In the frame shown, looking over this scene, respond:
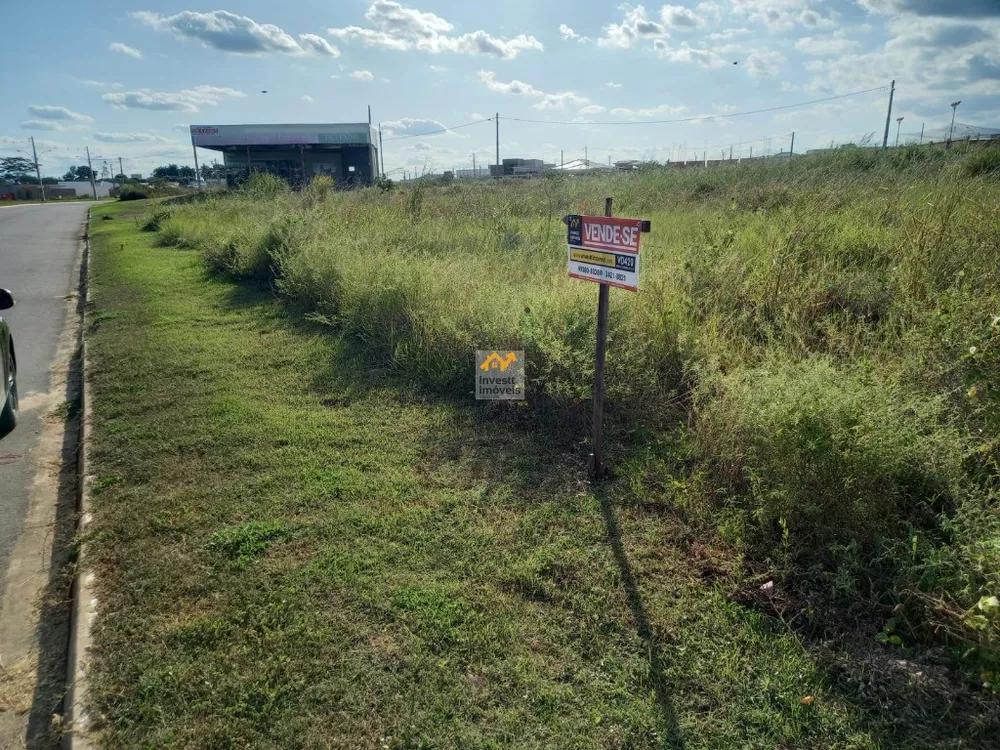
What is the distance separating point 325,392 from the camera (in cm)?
584

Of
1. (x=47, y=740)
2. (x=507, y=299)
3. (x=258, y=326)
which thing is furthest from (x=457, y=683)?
(x=258, y=326)

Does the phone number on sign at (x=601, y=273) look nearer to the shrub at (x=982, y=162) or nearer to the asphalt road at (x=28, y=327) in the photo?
the asphalt road at (x=28, y=327)

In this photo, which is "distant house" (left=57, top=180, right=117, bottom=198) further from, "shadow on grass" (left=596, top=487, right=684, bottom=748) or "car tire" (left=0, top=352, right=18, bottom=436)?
"shadow on grass" (left=596, top=487, right=684, bottom=748)

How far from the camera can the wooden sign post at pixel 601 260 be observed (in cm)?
347

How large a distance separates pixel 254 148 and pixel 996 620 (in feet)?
183

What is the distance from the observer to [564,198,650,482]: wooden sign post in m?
3.47

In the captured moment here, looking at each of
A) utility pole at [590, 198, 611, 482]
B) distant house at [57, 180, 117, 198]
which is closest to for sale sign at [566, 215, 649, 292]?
utility pole at [590, 198, 611, 482]

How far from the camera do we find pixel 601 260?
3713mm

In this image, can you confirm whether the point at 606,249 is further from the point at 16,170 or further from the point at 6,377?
the point at 16,170

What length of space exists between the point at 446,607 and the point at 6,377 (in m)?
4.41

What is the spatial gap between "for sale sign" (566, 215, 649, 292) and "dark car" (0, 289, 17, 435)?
4.40 m

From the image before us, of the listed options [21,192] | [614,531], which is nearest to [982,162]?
[614,531]

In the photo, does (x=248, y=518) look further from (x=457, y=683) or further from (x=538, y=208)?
(x=538, y=208)

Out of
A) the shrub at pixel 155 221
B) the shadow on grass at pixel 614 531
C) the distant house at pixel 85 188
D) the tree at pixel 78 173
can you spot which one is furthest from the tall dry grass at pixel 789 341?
the tree at pixel 78 173
